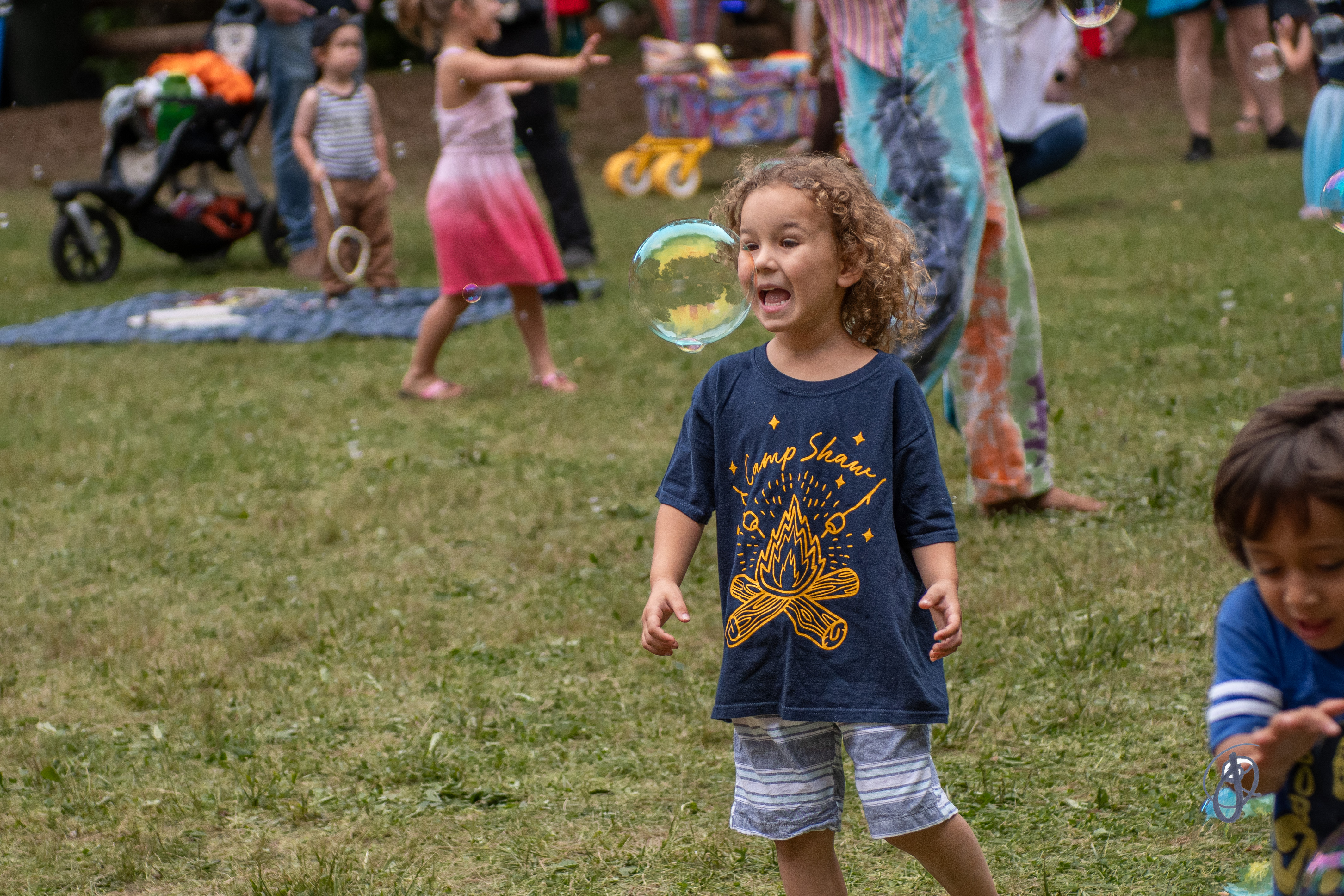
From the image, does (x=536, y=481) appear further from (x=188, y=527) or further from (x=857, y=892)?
(x=857, y=892)

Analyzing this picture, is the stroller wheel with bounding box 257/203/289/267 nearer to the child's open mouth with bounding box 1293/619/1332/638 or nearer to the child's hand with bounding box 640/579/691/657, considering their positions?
the child's hand with bounding box 640/579/691/657

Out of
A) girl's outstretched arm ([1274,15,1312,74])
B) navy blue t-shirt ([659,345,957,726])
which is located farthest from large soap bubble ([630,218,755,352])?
girl's outstretched arm ([1274,15,1312,74])

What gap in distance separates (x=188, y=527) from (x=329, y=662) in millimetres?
1449

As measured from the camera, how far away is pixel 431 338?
6.66 m

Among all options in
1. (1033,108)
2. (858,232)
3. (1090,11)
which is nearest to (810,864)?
(858,232)

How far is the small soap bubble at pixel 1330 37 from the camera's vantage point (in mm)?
5152

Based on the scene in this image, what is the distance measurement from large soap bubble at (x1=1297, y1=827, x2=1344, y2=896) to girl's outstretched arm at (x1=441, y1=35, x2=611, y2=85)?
15.9ft

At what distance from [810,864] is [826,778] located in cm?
15

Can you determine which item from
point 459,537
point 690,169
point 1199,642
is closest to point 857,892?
point 1199,642

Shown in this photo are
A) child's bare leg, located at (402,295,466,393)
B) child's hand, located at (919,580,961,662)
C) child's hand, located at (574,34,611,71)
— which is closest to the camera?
child's hand, located at (919,580,961,662)

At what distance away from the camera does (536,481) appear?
211 inches

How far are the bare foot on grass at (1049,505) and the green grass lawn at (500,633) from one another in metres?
0.06

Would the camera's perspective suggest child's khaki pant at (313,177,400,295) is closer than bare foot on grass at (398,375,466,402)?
No

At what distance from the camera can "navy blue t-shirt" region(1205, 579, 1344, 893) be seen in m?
1.58
